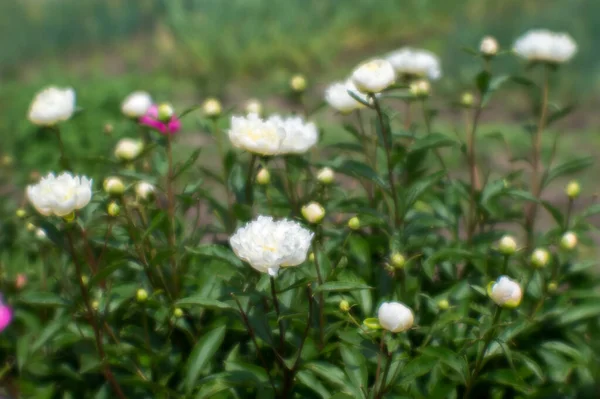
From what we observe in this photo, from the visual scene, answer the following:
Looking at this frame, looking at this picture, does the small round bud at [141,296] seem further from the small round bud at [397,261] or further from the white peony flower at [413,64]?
the white peony flower at [413,64]

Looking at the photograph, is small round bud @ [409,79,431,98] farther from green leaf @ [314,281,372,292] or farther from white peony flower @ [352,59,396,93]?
green leaf @ [314,281,372,292]

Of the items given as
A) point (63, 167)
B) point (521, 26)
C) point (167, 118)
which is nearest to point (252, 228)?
point (167, 118)

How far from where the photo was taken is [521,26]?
A: 14.6ft

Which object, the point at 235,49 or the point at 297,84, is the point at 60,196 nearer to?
the point at 297,84

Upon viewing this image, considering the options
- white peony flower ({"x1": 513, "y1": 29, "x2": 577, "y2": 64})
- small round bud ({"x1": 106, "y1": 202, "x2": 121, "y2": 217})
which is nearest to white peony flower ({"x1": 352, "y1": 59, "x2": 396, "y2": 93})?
small round bud ({"x1": 106, "y1": 202, "x2": 121, "y2": 217})

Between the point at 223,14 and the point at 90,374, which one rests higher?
the point at 223,14

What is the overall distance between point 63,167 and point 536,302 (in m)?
1.18

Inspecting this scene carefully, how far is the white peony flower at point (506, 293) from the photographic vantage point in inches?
51.1

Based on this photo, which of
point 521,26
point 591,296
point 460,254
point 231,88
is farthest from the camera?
point 231,88

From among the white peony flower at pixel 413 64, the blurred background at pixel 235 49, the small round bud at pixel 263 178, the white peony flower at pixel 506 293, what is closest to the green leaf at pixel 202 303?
the small round bud at pixel 263 178

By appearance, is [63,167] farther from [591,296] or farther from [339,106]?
[591,296]

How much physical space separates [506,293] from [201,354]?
23.3 inches

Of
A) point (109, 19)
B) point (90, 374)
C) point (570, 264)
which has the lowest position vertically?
point (90, 374)

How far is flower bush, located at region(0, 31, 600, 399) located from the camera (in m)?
1.41
